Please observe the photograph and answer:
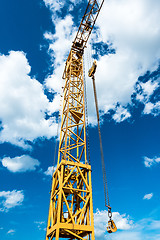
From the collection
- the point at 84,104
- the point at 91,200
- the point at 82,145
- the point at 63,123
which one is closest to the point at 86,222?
the point at 91,200

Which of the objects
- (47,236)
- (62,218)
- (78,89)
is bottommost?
(47,236)

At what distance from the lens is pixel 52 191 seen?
13.4 m

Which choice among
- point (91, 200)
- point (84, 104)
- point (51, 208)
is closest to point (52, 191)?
point (51, 208)

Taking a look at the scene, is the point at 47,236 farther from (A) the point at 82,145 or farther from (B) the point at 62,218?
(A) the point at 82,145

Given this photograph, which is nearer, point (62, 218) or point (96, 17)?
point (62, 218)

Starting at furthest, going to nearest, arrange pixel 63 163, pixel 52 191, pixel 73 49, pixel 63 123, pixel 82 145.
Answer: pixel 73 49
pixel 63 123
pixel 82 145
pixel 52 191
pixel 63 163

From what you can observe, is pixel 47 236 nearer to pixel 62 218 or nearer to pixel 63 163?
pixel 62 218

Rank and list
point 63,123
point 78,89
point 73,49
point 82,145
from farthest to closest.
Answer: point 73,49 → point 78,89 → point 63,123 → point 82,145

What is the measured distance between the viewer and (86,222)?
11492 millimetres

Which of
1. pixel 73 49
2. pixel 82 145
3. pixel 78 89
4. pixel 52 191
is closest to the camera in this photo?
pixel 52 191

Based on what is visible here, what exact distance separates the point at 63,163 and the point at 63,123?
208 inches

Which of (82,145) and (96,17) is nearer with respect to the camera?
(82,145)

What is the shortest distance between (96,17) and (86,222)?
73.5ft

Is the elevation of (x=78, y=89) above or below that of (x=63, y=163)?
above
